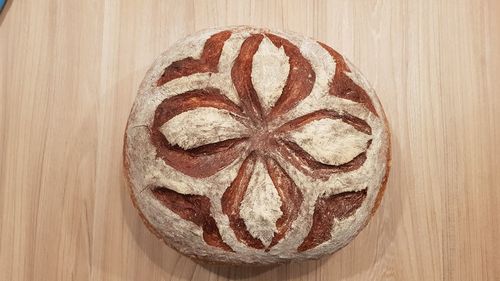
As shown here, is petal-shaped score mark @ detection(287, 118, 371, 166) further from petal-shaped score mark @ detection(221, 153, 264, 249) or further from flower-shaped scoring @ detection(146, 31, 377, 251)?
petal-shaped score mark @ detection(221, 153, 264, 249)

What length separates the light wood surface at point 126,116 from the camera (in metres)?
1.48

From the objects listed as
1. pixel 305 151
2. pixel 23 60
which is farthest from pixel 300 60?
pixel 23 60

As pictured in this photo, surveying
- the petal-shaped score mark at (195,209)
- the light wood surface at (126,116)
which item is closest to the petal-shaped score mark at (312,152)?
the petal-shaped score mark at (195,209)

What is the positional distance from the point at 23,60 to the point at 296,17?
0.76m

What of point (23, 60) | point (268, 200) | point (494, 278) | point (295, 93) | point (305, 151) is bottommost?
point (494, 278)

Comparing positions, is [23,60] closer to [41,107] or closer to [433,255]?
[41,107]

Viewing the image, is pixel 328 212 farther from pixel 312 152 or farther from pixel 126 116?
pixel 126 116

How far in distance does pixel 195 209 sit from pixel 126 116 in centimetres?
46

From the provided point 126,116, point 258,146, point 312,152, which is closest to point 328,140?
point 312,152

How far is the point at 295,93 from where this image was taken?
1.16m

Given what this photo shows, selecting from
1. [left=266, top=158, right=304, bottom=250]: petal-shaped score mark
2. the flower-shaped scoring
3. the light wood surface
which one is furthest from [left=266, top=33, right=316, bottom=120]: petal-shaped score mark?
the light wood surface

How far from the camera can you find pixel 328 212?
1161 mm

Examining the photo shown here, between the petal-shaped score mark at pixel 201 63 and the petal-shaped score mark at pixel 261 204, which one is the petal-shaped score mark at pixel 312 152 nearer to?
the petal-shaped score mark at pixel 261 204

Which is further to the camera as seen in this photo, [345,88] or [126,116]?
[126,116]
